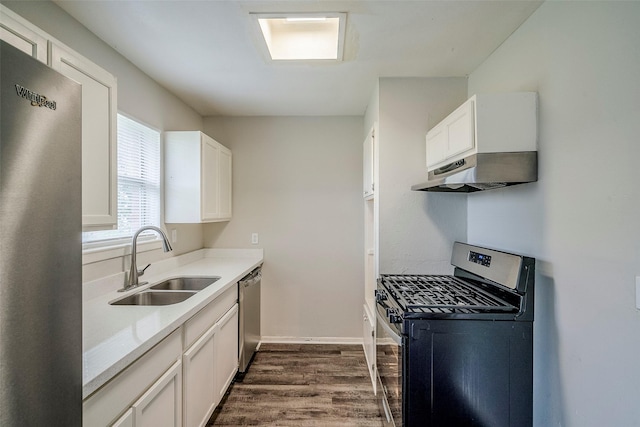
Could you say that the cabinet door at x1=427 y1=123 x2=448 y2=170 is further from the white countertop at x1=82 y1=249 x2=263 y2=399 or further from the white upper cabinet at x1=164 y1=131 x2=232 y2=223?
the white upper cabinet at x1=164 y1=131 x2=232 y2=223

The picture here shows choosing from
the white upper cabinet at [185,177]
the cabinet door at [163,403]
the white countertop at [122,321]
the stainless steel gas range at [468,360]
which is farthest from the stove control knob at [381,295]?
the white upper cabinet at [185,177]

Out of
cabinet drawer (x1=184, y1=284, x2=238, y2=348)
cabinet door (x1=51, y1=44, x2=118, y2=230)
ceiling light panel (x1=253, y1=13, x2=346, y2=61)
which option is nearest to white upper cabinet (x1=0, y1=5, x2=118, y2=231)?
cabinet door (x1=51, y1=44, x2=118, y2=230)

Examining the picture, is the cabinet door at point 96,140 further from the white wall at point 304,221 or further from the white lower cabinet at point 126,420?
the white wall at point 304,221

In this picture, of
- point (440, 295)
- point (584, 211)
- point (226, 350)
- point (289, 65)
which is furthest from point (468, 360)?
point (289, 65)

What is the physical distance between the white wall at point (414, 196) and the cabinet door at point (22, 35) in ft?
6.11

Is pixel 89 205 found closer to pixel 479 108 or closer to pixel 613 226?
pixel 479 108

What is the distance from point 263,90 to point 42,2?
1367 mm

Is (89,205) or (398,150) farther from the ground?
(398,150)

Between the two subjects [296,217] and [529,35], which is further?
[296,217]

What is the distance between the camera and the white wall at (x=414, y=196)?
212cm

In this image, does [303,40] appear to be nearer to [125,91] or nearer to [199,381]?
[125,91]

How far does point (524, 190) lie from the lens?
4.93 feet

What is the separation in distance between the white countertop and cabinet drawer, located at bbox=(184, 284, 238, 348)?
3.0 inches

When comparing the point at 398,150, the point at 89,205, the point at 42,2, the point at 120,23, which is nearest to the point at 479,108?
the point at 398,150
